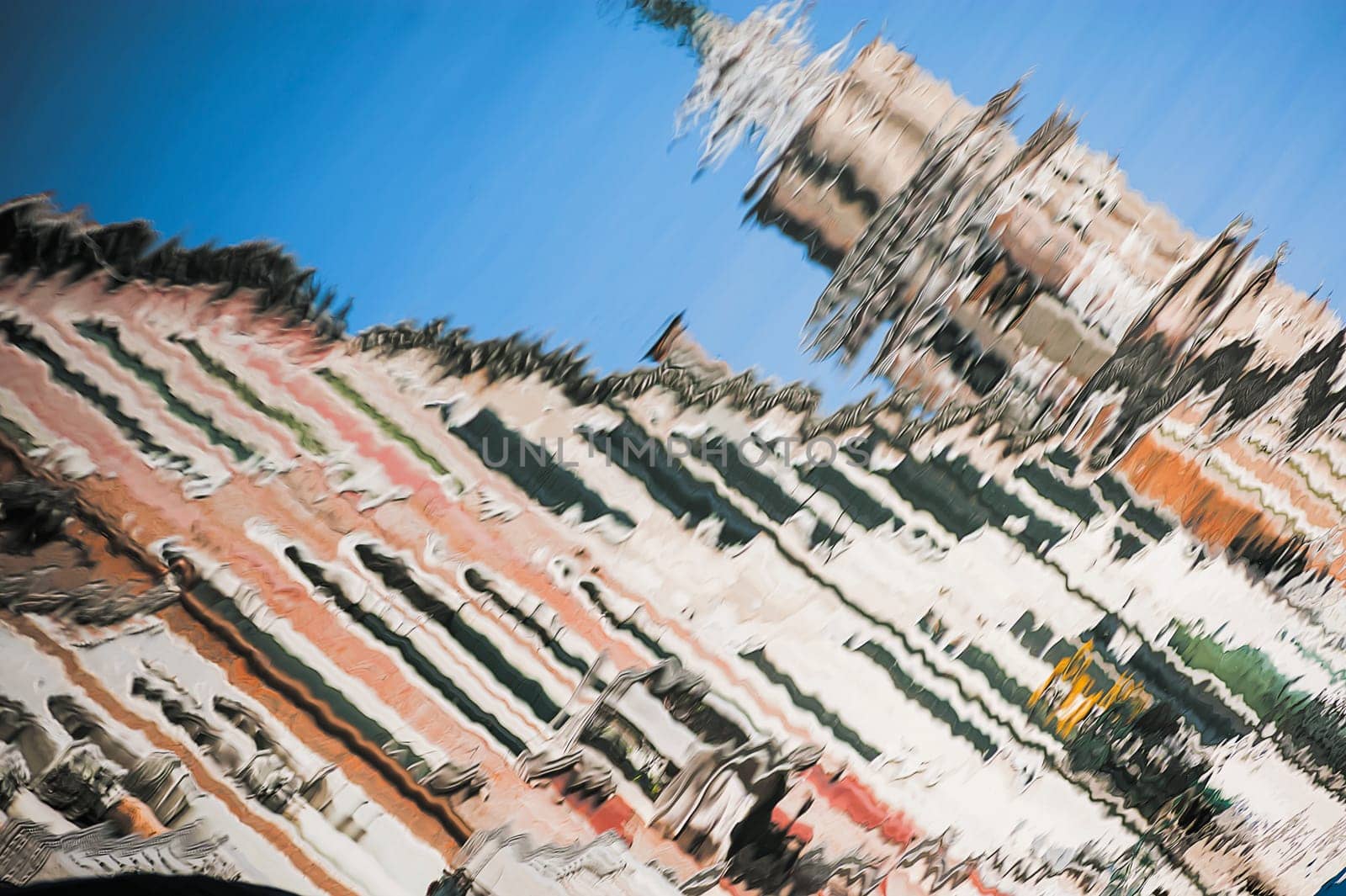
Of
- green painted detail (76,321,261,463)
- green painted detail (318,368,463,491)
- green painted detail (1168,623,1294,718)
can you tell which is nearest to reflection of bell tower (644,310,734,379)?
green painted detail (318,368,463,491)

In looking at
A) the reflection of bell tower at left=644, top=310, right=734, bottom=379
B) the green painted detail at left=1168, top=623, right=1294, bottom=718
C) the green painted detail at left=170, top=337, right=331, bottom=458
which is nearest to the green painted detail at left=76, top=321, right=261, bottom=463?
the green painted detail at left=170, top=337, right=331, bottom=458

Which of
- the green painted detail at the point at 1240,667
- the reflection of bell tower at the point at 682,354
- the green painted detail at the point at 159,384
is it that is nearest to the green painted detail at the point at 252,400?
the green painted detail at the point at 159,384

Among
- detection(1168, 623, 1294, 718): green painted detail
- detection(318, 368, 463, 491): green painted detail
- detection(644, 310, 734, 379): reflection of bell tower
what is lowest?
detection(1168, 623, 1294, 718): green painted detail

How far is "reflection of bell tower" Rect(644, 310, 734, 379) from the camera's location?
1.18m

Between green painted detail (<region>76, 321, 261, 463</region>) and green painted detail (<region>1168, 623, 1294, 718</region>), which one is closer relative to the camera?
green painted detail (<region>76, 321, 261, 463</region>)

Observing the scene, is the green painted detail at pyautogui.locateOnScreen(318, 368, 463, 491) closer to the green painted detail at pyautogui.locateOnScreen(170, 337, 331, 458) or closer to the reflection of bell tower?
the green painted detail at pyautogui.locateOnScreen(170, 337, 331, 458)

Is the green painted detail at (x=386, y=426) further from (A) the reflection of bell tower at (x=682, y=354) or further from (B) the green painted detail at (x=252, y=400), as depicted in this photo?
(A) the reflection of bell tower at (x=682, y=354)

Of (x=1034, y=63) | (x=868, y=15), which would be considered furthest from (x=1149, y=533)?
(x=868, y=15)

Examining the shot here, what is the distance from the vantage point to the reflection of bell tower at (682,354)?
3.88ft

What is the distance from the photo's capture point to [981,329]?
1235mm

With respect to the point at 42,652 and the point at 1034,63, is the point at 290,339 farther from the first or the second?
the point at 1034,63

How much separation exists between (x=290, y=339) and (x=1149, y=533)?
1.45 m

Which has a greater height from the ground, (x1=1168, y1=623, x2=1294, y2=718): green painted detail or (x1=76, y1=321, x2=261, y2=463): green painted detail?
(x1=76, y1=321, x2=261, y2=463): green painted detail

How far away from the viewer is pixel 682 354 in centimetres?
119
